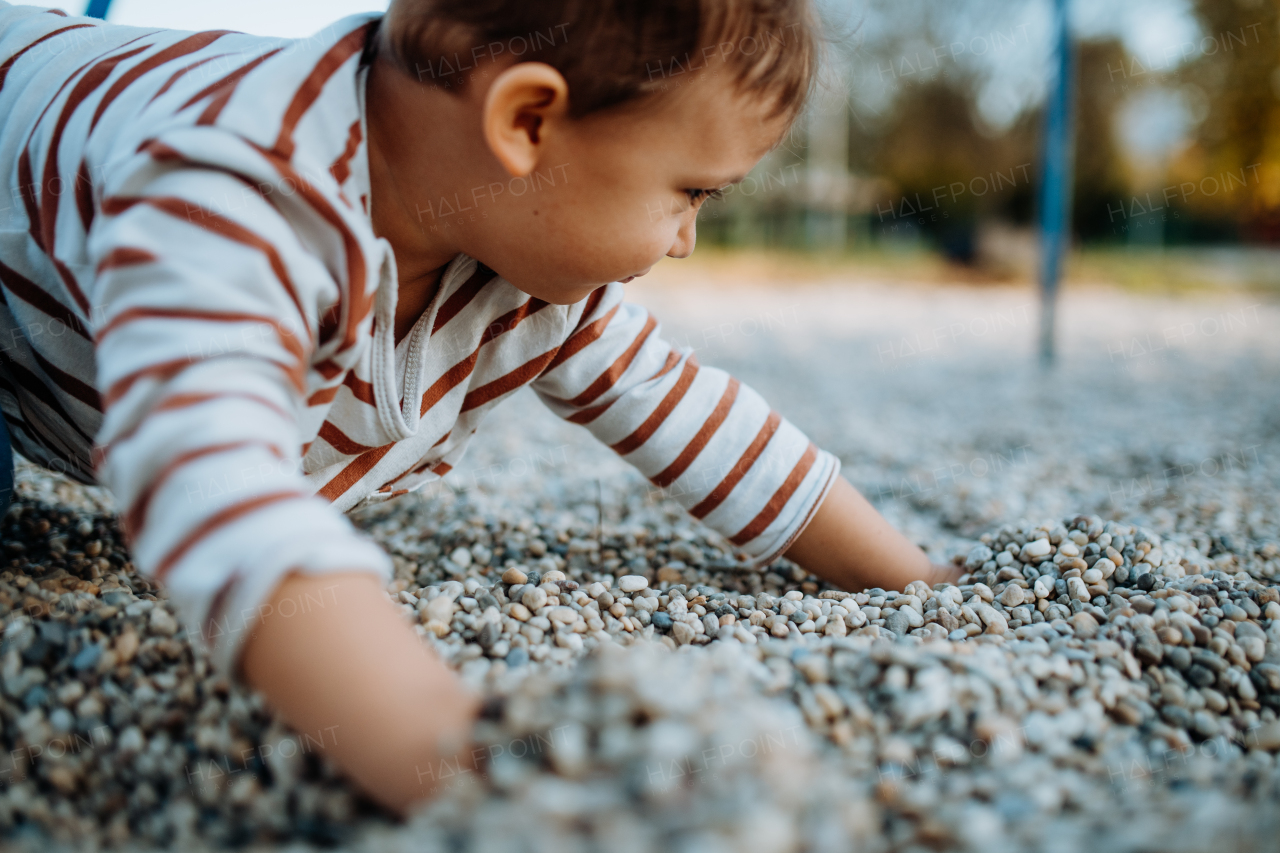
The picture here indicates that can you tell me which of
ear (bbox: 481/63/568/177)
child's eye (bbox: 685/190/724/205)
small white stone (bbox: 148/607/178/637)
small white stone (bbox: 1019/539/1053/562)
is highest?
ear (bbox: 481/63/568/177)

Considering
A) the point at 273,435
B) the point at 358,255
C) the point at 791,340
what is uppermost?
the point at 358,255

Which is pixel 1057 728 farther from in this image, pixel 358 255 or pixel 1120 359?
pixel 1120 359

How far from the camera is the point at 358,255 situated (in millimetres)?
823

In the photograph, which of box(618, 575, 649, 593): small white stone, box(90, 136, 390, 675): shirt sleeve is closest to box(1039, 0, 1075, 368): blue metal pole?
box(618, 575, 649, 593): small white stone

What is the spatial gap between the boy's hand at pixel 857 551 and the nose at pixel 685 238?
450 mm

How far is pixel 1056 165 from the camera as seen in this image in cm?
371

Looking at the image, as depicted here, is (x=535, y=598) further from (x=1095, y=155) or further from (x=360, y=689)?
(x=1095, y=155)

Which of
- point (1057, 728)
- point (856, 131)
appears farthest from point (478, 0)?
point (856, 131)

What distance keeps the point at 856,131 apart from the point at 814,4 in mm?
15277

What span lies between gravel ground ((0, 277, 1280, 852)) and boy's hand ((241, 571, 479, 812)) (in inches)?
0.7

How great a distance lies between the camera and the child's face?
90cm

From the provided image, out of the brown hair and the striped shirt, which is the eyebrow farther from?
the striped shirt

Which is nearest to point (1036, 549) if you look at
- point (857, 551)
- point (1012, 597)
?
point (1012, 597)

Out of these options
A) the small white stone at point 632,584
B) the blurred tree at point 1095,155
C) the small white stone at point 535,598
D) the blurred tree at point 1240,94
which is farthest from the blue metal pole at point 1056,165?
the blurred tree at point 1095,155
